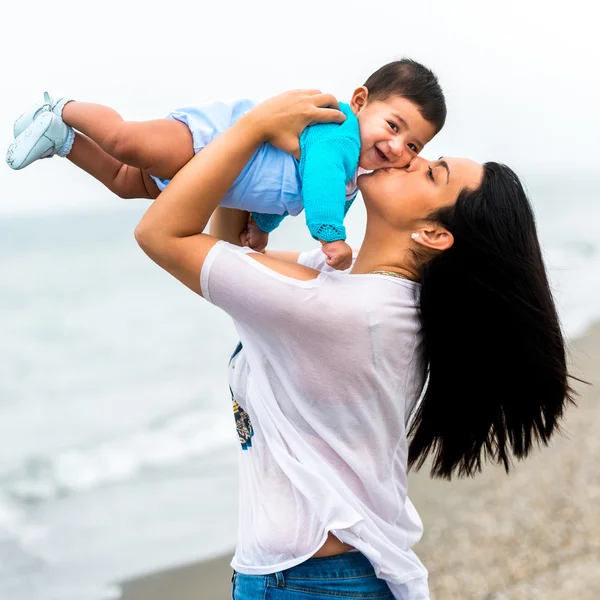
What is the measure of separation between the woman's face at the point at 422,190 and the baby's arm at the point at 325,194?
98mm

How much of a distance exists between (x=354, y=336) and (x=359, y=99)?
2.62ft

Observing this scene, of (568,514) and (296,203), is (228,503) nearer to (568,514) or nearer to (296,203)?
(568,514)

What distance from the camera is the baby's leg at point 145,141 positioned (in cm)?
215

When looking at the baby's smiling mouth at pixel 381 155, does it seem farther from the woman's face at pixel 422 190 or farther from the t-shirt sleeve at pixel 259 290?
the t-shirt sleeve at pixel 259 290

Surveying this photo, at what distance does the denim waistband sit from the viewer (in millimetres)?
2037

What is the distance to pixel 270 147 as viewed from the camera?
212cm

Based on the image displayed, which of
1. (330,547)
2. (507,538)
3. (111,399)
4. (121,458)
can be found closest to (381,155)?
(330,547)

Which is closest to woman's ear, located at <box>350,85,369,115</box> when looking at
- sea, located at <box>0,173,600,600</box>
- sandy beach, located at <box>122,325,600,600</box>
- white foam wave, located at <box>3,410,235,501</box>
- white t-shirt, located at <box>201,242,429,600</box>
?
white t-shirt, located at <box>201,242,429,600</box>

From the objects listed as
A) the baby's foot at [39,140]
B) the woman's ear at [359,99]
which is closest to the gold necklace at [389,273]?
the woman's ear at [359,99]

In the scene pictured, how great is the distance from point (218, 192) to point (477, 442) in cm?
94

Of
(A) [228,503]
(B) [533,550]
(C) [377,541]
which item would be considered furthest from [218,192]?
(A) [228,503]

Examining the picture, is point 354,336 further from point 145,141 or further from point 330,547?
point 145,141

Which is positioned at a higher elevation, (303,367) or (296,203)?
(296,203)

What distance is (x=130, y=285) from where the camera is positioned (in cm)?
1338
